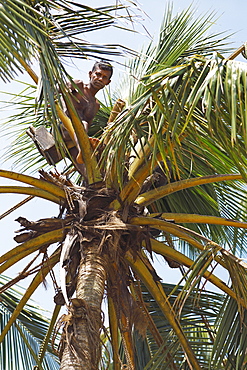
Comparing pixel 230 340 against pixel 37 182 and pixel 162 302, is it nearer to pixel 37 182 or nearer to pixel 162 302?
pixel 162 302

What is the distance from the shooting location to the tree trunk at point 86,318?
376 centimetres

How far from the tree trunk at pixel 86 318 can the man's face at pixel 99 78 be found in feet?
5.34

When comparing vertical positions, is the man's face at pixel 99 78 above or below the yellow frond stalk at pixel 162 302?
above

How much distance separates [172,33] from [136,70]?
479 millimetres

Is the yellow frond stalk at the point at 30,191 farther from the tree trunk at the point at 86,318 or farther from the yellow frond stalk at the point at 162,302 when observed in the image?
the yellow frond stalk at the point at 162,302

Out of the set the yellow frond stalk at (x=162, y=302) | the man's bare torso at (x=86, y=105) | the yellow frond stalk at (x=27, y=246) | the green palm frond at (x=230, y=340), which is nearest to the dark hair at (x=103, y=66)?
the man's bare torso at (x=86, y=105)

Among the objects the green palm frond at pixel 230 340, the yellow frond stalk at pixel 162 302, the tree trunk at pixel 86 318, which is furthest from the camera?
the yellow frond stalk at pixel 162 302

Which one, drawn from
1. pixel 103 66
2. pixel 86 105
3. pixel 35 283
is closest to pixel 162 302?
pixel 35 283

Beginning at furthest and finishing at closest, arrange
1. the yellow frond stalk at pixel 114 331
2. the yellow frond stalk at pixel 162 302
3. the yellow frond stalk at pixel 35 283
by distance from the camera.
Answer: the yellow frond stalk at pixel 35 283 → the yellow frond stalk at pixel 114 331 → the yellow frond stalk at pixel 162 302

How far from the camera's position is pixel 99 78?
5.44 metres

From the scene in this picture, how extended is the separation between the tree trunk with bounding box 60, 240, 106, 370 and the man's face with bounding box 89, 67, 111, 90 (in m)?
1.63

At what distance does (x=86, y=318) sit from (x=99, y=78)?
2.25 metres

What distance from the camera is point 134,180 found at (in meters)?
4.40

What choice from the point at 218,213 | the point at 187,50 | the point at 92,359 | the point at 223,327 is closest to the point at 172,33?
the point at 187,50
